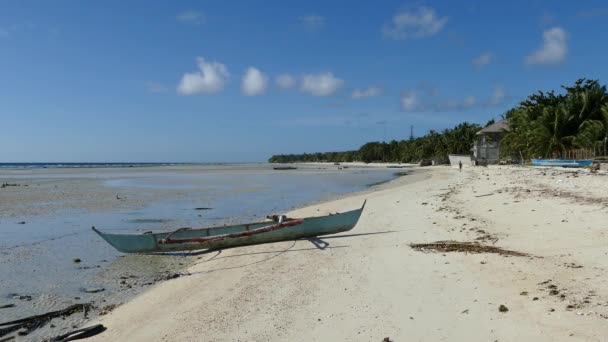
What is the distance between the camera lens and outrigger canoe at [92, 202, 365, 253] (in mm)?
12336

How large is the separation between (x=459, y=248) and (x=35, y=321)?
8.15m

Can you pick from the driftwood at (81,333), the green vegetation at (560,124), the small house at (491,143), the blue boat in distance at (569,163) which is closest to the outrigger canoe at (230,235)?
the driftwood at (81,333)

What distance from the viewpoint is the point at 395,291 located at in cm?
745

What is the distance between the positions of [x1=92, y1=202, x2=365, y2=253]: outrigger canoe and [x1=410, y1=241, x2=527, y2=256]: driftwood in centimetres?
302

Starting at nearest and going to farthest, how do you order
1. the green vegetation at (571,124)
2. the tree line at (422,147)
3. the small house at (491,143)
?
the green vegetation at (571,124) < the small house at (491,143) < the tree line at (422,147)

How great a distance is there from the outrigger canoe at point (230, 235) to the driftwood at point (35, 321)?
409 centimetres

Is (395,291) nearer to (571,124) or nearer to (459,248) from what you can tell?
(459,248)

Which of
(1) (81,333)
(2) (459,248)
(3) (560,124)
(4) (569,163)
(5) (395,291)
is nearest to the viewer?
(1) (81,333)

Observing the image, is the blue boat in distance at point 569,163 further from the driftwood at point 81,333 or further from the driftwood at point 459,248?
the driftwood at point 81,333

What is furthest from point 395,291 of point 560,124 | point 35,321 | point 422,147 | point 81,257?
point 422,147

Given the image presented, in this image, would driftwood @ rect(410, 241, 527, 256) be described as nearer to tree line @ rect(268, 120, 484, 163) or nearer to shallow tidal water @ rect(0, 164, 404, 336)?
shallow tidal water @ rect(0, 164, 404, 336)

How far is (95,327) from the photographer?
692 centimetres

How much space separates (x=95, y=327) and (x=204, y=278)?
307 cm

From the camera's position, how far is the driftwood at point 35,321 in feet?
23.7
